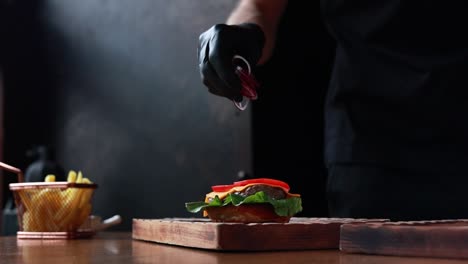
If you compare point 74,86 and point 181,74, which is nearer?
point 181,74

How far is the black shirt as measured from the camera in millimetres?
1459

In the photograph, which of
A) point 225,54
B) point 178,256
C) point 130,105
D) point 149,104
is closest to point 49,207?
point 225,54

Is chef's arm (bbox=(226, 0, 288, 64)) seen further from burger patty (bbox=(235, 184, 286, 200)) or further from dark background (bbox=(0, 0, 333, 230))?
dark background (bbox=(0, 0, 333, 230))

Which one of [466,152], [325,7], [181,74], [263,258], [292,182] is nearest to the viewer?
[263,258]

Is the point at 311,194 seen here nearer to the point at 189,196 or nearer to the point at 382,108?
the point at 189,196

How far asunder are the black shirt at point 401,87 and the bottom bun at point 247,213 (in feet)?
1.78

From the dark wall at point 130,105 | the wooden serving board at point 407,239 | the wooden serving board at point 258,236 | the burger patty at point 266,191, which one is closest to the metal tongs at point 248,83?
the burger patty at point 266,191

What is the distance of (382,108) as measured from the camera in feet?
5.03

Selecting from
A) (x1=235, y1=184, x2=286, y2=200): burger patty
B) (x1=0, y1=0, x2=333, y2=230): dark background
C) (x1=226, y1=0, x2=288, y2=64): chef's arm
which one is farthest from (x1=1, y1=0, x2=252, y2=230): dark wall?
(x1=235, y1=184, x2=286, y2=200): burger patty

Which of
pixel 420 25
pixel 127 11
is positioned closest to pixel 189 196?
pixel 127 11

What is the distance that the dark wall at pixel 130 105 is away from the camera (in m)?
2.75

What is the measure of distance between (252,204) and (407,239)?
12.3 inches

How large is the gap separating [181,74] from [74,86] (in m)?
0.88

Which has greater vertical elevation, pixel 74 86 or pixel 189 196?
pixel 74 86
